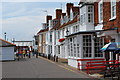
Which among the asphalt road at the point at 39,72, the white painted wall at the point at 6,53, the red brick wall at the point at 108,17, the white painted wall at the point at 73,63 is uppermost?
the red brick wall at the point at 108,17

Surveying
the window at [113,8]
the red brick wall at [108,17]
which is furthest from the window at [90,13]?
the window at [113,8]

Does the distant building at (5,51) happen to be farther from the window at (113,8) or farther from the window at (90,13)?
the window at (113,8)

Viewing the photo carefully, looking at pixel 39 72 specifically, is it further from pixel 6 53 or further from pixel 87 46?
pixel 6 53

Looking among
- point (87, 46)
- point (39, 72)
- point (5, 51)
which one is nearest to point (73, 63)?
point (87, 46)

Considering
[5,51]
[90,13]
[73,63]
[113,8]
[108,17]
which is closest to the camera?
[113,8]

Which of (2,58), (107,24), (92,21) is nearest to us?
(107,24)

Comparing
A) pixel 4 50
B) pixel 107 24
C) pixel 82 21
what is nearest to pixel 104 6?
pixel 107 24

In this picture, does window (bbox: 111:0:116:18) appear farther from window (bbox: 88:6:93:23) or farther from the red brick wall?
window (bbox: 88:6:93:23)

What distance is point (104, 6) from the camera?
20797 mm

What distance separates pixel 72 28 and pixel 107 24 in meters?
17.7

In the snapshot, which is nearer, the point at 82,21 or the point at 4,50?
the point at 82,21

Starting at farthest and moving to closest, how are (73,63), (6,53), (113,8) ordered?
(6,53) → (73,63) → (113,8)

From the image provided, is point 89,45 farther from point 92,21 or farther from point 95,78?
point 95,78

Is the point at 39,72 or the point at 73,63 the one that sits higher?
the point at 73,63
